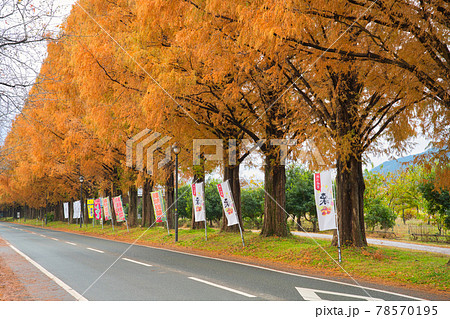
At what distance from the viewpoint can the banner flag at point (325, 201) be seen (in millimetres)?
11848

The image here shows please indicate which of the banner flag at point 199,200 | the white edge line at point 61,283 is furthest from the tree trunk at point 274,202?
the white edge line at point 61,283

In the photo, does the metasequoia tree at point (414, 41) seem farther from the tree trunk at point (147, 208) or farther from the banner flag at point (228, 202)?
the tree trunk at point (147, 208)

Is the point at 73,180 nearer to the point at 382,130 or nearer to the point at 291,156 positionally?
the point at 291,156

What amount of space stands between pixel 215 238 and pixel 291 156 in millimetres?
6017

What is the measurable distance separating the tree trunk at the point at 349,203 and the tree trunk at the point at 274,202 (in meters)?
3.45

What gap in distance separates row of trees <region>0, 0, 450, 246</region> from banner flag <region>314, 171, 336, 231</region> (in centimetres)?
96

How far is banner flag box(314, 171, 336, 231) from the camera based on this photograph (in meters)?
11.8

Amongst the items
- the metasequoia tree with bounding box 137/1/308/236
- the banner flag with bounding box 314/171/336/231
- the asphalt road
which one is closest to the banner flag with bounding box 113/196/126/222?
the metasequoia tree with bounding box 137/1/308/236

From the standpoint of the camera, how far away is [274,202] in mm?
16594

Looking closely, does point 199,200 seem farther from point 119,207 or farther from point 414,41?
point 414,41

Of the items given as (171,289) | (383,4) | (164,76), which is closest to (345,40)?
(383,4)

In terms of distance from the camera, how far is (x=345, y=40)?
8859 millimetres

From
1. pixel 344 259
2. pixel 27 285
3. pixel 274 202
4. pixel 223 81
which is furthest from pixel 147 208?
pixel 27 285

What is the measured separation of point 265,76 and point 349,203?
507 centimetres
